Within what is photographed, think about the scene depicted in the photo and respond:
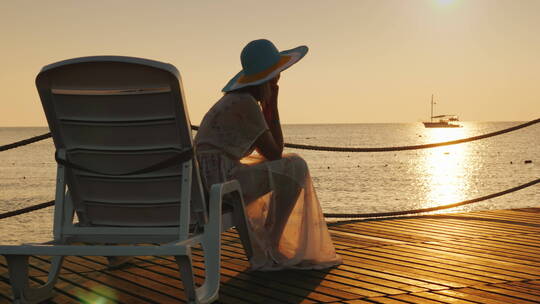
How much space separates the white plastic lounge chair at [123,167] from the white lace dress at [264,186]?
41cm

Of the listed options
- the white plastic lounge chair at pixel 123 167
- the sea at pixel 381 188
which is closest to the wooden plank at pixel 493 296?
the white plastic lounge chair at pixel 123 167

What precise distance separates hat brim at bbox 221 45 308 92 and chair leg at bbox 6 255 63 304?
1334mm

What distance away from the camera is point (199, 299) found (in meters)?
3.13

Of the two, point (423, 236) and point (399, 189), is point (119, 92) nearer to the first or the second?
point (423, 236)

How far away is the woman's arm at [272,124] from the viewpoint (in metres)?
3.90

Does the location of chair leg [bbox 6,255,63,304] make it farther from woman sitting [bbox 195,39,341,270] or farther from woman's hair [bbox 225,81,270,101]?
woman's hair [bbox 225,81,270,101]

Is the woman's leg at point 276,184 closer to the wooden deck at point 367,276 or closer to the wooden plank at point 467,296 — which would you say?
the wooden deck at point 367,276

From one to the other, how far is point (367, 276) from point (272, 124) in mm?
1037

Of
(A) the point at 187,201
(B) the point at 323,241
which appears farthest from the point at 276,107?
(A) the point at 187,201

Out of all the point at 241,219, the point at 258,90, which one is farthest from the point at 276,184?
the point at 258,90

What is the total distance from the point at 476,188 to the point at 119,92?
153ft

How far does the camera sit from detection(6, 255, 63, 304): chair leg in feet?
10.2

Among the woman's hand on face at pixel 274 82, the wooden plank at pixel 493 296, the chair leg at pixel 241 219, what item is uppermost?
the woman's hand on face at pixel 274 82

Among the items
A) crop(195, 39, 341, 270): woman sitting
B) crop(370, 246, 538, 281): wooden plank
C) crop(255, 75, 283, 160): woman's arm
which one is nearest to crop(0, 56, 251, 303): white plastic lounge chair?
crop(195, 39, 341, 270): woman sitting
